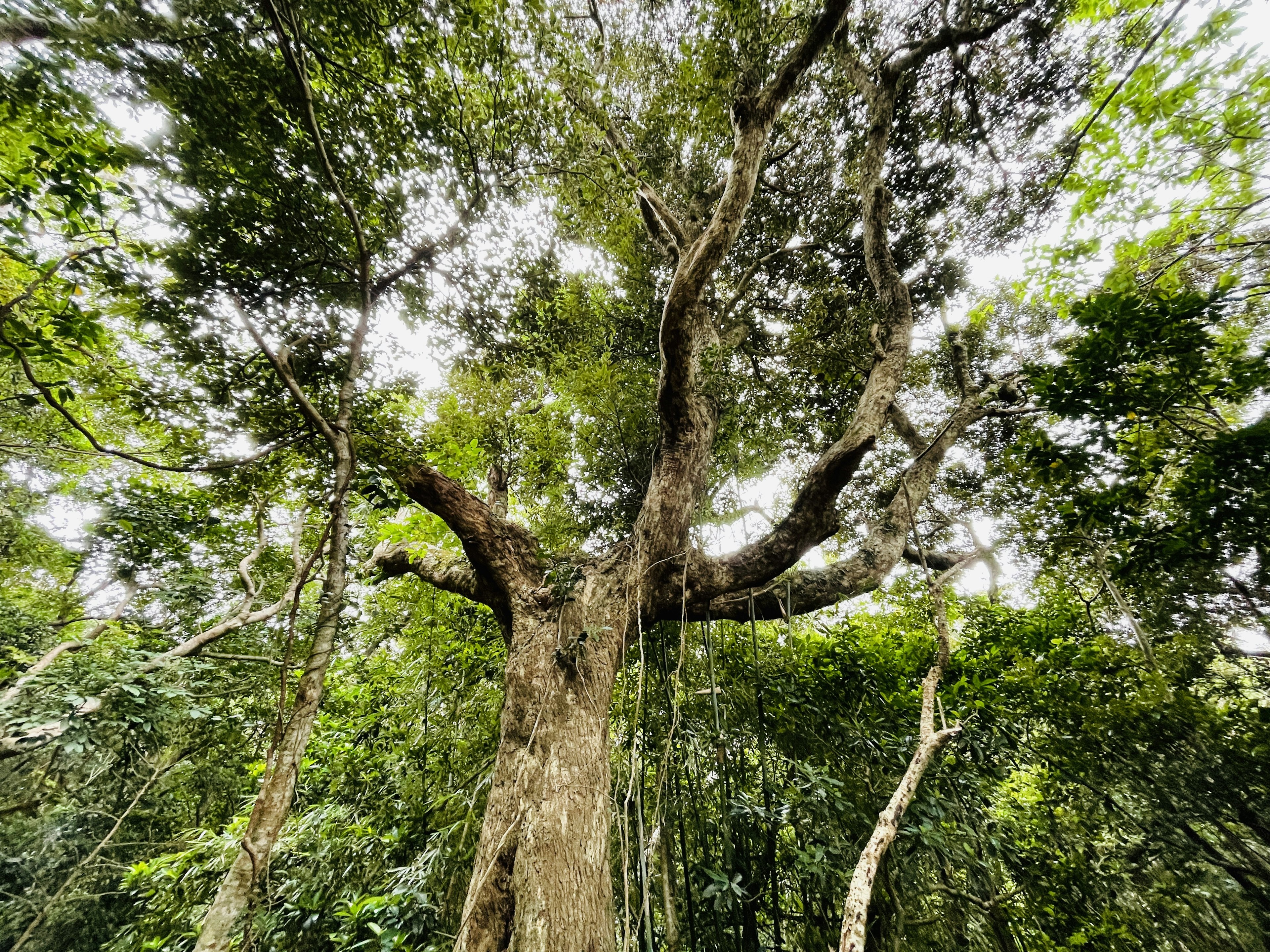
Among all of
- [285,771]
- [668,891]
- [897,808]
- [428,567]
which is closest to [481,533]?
[428,567]

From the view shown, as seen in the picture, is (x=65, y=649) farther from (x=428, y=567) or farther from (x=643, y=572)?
(x=643, y=572)

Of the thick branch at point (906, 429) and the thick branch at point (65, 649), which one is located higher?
the thick branch at point (906, 429)

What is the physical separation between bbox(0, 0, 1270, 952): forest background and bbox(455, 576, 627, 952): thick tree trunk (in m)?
0.19

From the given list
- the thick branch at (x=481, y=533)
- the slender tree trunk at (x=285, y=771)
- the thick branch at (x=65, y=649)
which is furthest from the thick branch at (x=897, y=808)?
the thick branch at (x=65, y=649)

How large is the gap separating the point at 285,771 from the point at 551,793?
1.15 m

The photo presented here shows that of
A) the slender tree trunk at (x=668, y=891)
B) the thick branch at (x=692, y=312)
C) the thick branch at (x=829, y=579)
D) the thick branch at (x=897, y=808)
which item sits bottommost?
the slender tree trunk at (x=668, y=891)

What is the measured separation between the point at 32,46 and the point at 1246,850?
6989mm

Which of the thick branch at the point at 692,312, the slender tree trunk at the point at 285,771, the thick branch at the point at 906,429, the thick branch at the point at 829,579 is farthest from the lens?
the thick branch at the point at 906,429

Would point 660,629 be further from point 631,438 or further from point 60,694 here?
point 60,694

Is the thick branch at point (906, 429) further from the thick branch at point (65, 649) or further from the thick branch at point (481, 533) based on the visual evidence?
the thick branch at point (65, 649)

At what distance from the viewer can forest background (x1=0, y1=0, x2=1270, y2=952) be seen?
6.91ft

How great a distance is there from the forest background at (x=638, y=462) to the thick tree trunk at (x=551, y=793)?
0.19 m

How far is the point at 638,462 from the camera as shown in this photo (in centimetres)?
448

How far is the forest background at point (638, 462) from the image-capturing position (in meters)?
2.11
